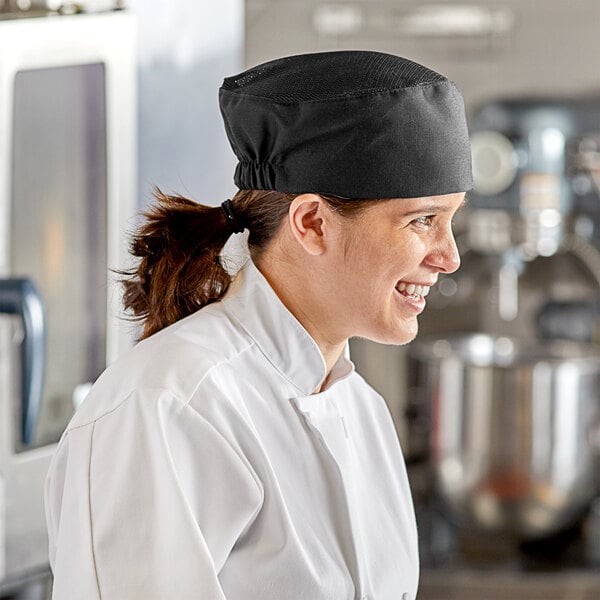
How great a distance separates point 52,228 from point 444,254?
1.55 ft

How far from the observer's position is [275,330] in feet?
2.54

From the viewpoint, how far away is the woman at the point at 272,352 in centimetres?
66

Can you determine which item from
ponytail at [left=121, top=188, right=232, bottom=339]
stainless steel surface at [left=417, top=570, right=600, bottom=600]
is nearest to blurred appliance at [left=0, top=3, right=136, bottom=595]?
ponytail at [left=121, top=188, right=232, bottom=339]

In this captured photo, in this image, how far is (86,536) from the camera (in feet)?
2.15

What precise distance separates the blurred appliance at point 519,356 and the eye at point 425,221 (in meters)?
1.22

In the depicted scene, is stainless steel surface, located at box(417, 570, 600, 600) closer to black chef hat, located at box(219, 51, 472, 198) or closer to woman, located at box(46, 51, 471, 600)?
woman, located at box(46, 51, 471, 600)

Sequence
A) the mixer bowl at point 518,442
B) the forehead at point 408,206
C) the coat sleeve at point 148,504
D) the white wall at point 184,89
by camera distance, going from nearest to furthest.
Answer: the coat sleeve at point 148,504, the forehead at point 408,206, the white wall at point 184,89, the mixer bowl at point 518,442

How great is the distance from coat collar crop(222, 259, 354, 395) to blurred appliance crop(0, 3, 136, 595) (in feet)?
0.93

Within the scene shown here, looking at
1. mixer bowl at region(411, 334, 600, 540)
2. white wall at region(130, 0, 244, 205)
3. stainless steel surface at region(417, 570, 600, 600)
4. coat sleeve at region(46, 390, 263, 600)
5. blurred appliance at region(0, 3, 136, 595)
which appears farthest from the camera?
mixer bowl at region(411, 334, 600, 540)

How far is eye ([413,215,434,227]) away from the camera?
76 cm

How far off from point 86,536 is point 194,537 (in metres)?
0.07

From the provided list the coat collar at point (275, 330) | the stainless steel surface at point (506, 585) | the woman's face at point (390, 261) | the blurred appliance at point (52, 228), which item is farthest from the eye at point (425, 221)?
the stainless steel surface at point (506, 585)

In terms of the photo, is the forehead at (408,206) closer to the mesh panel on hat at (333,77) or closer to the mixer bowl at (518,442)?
the mesh panel on hat at (333,77)

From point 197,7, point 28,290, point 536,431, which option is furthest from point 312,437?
point 536,431
